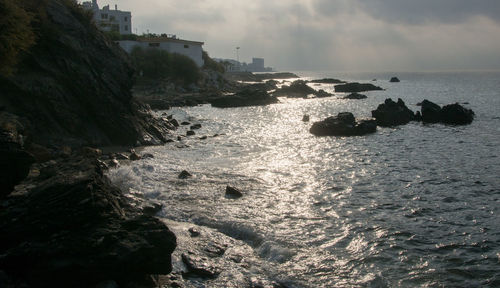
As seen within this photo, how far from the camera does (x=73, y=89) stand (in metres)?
26.3

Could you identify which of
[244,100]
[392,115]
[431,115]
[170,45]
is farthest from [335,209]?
[170,45]

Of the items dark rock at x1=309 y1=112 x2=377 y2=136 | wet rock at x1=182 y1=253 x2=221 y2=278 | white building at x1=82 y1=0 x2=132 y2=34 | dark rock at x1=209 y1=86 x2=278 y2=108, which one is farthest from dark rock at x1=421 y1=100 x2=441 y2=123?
white building at x1=82 y1=0 x2=132 y2=34

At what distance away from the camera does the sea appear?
10203mm

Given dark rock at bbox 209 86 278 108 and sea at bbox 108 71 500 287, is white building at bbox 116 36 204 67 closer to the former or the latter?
dark rock at bbox 209 86 278 108

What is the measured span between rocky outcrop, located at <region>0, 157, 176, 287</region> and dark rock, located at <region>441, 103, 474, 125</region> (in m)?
40.3

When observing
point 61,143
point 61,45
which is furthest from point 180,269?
point 61,45

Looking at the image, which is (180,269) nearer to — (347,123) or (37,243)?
(37,243)

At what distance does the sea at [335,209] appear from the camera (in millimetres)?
10203

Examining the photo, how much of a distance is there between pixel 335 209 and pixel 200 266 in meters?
6.72

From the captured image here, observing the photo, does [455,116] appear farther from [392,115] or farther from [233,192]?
[233,192]

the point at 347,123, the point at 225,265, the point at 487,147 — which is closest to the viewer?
the point at 225,265

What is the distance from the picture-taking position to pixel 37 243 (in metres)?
8.09

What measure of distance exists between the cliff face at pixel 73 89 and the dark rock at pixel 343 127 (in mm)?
14601

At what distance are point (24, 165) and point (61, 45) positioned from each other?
2010 cm
